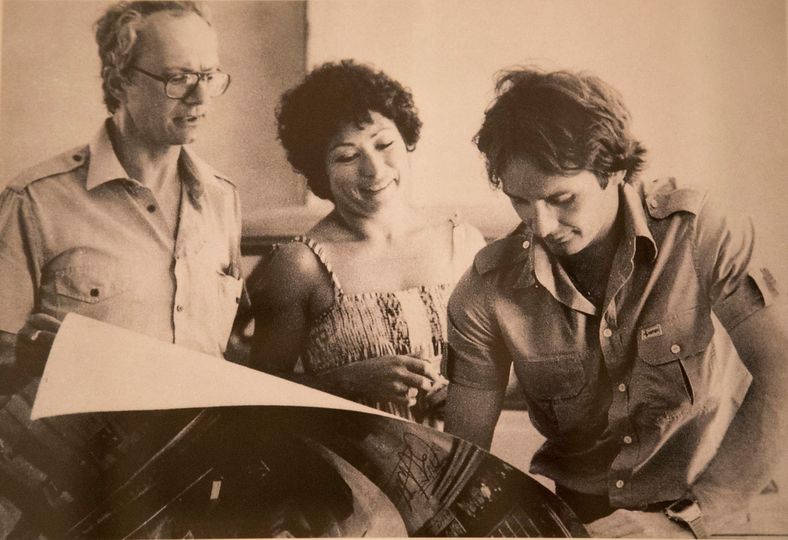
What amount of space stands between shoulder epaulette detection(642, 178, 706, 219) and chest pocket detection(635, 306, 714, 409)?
0.28m

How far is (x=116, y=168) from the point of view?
8.29ft

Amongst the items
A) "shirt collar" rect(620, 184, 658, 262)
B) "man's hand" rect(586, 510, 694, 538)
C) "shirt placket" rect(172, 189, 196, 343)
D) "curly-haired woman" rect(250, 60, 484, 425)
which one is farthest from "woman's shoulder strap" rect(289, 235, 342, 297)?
"man's hand" rect(586, 510, 694, 538)

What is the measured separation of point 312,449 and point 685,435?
0.98 m

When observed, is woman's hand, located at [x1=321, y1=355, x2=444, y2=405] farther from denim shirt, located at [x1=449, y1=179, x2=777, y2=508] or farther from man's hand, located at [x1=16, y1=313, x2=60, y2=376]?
man's hand, located at [x1=16, y1=313, x2=60, y2=376]

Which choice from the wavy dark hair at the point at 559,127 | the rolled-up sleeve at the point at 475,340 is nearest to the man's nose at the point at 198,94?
the wavy dark hair at the point at 559,127

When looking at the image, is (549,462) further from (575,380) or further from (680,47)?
(680,47)

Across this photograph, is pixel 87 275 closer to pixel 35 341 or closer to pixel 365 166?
pixel 35 341

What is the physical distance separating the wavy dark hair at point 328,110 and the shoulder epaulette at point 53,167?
54cm

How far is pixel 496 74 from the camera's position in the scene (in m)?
2.58

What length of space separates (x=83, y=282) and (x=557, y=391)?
129 cm

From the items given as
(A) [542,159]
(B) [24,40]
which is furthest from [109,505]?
(A) [542,159]

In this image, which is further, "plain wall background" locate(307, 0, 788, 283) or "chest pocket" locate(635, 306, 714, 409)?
"plain wall background" locate(307, 0, 788, 283)

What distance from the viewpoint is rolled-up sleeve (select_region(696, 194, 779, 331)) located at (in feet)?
8.14

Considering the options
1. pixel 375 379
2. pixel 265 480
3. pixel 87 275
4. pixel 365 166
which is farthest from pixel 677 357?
pixel 87 275
